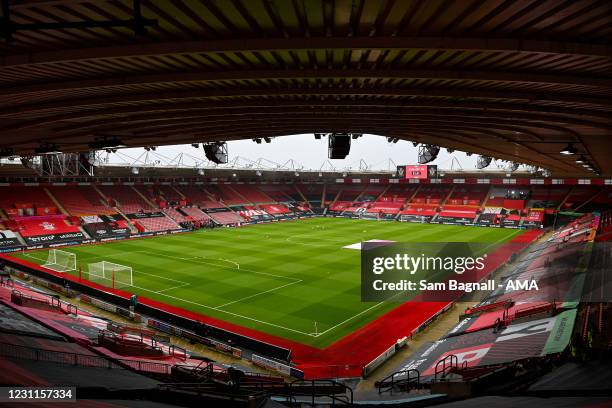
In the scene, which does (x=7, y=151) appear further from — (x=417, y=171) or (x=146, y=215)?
(x=417, y=171)

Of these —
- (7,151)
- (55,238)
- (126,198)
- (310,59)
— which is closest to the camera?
(310,59)

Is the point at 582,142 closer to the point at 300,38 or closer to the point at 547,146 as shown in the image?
the point at 547,146

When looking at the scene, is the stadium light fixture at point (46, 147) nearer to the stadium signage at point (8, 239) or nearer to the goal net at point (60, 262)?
the goal net at point (60, 262)

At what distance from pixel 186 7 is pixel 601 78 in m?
7.59

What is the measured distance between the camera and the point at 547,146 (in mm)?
17984

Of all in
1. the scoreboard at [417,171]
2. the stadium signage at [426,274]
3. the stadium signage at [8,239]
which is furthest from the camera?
the scoreboard at [417,171]

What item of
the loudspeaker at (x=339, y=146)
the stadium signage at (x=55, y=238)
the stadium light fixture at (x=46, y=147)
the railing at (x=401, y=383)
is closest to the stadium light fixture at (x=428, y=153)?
the loudspeaker at (x=339, y=146)

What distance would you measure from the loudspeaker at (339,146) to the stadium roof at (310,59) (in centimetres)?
272

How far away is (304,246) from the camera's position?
41875mm

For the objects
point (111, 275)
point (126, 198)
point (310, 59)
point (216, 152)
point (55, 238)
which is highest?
point (310, 59)

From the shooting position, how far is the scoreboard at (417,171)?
6138 cm

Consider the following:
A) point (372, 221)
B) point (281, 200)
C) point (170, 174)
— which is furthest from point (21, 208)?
point (372, 221)

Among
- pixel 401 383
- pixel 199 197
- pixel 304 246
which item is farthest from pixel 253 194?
pixel 401 383

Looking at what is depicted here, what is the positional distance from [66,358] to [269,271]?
63.2ft
